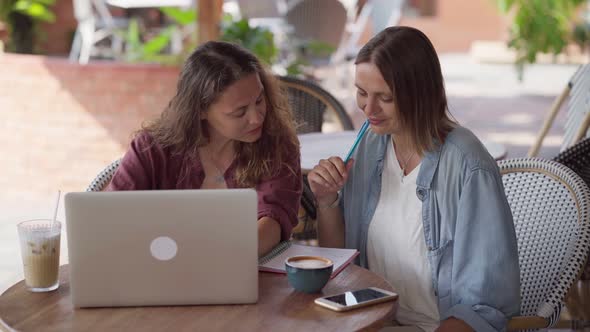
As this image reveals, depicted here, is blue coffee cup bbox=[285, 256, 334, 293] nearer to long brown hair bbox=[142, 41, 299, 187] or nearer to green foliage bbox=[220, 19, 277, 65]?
long brown hair bbox=[142, 41, 299, 187]

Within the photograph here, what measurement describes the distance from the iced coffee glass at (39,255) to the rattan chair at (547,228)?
1.04 m

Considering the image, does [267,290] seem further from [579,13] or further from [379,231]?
[579,13]

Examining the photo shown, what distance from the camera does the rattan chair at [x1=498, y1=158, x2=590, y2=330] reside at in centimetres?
193

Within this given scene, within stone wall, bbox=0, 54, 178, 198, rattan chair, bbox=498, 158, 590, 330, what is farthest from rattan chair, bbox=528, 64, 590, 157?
stone wall, bbox=0, 54, 178, 198

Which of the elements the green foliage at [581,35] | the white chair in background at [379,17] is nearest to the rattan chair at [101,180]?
the white chair in background at [379,17]

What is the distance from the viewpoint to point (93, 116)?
4980 millimetres

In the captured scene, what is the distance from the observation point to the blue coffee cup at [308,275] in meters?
1.58

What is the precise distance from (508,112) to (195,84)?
6787 mm

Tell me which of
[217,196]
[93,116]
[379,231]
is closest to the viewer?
[217,196]

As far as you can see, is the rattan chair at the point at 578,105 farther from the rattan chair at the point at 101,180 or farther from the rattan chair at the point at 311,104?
the rattan chair at the point at 101,180

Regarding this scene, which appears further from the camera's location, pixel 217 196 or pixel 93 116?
pixel 93 116

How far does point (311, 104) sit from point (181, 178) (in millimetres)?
1725

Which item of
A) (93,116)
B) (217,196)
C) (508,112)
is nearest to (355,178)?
(217,196)

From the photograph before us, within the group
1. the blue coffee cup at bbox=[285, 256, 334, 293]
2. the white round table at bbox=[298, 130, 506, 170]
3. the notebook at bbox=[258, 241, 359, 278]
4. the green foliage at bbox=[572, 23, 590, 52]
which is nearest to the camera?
the blue coffee cup at bbox=[285, 256, 334, 293]
